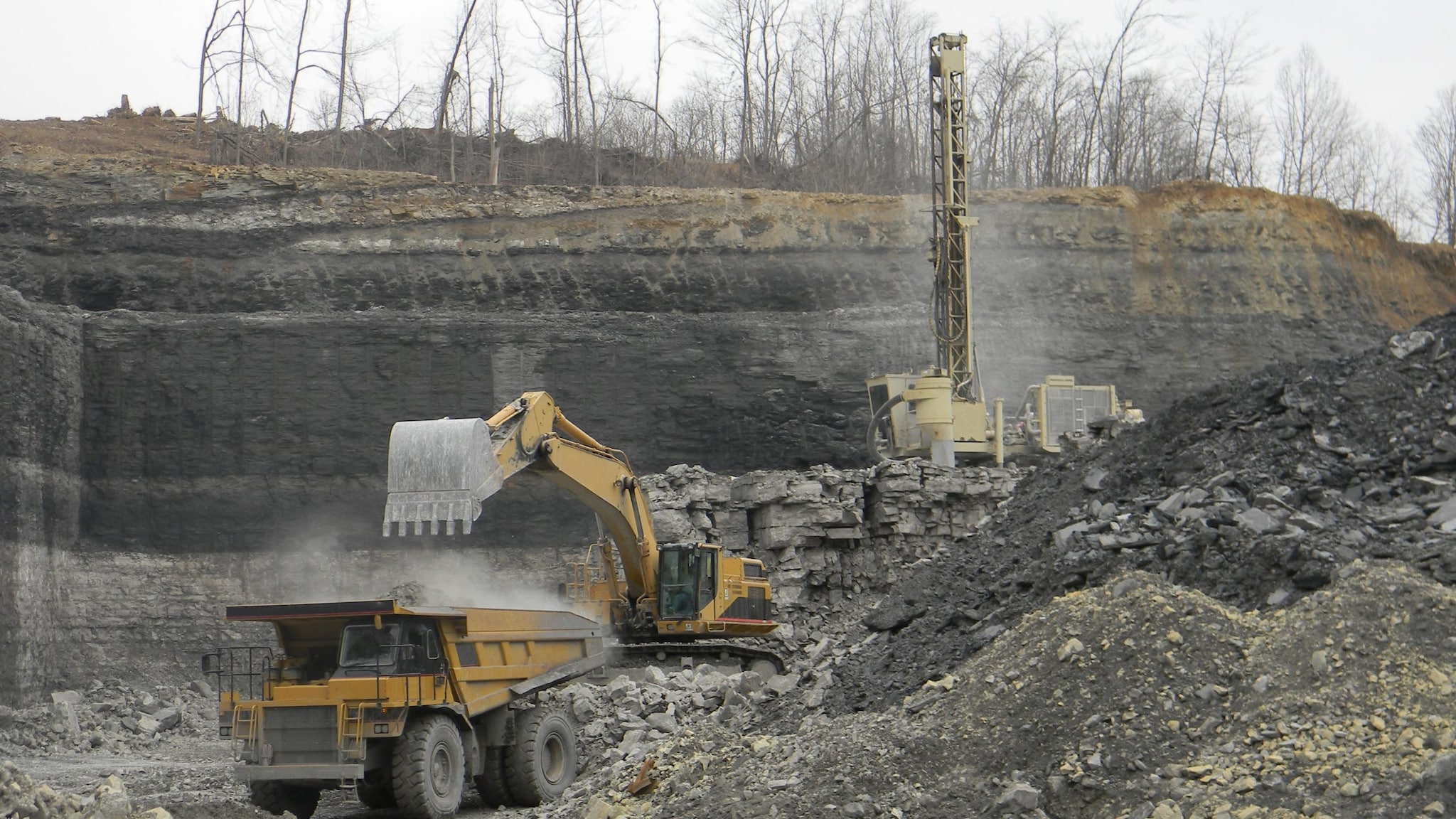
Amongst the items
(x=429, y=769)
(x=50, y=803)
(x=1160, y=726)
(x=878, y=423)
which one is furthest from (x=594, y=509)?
(x=878, y=423)

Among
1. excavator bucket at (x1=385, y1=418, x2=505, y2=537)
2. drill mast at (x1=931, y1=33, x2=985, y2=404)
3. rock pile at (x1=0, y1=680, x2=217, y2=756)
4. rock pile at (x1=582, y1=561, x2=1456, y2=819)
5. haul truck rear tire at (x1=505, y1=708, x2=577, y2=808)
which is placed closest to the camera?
rock pile at (x1=582, y1=561, x2=1456, y2=819)

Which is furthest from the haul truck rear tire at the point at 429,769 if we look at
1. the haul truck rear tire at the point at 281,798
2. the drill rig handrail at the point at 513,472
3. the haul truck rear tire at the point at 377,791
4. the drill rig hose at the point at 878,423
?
the drill rig hose at the point at 878,423

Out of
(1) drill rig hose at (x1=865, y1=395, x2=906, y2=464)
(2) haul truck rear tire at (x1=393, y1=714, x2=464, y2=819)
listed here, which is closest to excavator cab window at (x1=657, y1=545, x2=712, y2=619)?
(2) haul truck rear tire at (x1=393, y1=714, x2=464, y2=819)

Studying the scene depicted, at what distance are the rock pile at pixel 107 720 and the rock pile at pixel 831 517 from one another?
683 centimetres

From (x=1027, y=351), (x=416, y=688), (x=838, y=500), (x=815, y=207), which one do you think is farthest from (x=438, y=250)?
(x=416, y=688)

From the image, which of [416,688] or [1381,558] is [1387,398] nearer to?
[1381,558]

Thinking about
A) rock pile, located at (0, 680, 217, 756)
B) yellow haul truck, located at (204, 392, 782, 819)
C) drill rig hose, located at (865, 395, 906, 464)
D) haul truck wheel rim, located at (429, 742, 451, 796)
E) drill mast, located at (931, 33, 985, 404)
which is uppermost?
drill mast, located at (931, 33, 985, 404)

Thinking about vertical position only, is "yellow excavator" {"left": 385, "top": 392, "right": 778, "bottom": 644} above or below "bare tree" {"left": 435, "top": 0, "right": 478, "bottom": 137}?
below

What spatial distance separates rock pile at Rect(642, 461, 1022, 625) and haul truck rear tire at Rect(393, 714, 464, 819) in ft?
32.3

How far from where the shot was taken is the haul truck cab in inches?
351

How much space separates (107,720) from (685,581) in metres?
8.19

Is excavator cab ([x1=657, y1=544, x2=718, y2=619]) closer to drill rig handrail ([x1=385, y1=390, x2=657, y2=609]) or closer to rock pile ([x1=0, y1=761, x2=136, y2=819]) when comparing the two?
drill rig handrail ([x1=385, y1=390, x2=657, y2=609])

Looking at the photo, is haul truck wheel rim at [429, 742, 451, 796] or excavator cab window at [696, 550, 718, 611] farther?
excavator cab window at [696, 550, 718, 611]

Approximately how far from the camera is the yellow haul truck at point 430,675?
895 cm
